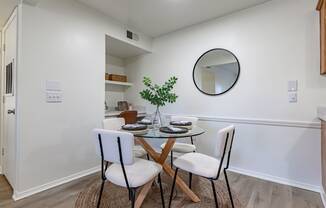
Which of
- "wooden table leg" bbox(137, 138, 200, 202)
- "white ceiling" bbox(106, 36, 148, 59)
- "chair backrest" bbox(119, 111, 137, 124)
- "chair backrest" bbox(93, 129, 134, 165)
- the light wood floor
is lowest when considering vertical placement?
the light wood floor

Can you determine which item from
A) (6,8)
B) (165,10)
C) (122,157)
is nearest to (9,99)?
(6,8)

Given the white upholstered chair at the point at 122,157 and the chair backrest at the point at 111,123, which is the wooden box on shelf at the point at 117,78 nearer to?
the chair backrest at the point at 111,123

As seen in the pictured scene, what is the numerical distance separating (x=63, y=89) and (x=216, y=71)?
7.60 feet

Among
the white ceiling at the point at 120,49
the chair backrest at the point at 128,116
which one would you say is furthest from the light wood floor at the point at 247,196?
the white ceiling at the point at 120,49

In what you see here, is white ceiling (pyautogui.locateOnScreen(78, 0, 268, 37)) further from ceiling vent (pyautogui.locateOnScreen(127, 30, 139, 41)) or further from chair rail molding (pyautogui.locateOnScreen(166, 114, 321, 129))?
chair rail molding (pyautogui.locateOnScreen(166, 114, 321, 129))

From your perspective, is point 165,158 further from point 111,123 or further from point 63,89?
point 63,89

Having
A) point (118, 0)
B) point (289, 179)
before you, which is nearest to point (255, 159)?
point (289, 179)

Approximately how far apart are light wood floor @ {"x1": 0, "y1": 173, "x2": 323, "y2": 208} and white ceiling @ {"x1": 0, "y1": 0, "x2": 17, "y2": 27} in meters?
2.15

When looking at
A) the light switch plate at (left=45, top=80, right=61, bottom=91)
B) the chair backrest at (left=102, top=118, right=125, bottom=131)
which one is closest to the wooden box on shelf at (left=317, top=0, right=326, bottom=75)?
the chair backrest at (left=102, top=118, right=125, bottom=131)

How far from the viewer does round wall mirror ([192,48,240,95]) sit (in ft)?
9.13

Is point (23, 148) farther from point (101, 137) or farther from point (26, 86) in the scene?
point (101, 137)

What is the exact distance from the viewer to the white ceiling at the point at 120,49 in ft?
10.6

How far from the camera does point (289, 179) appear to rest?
2291 mm

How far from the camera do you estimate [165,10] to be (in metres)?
2.71
